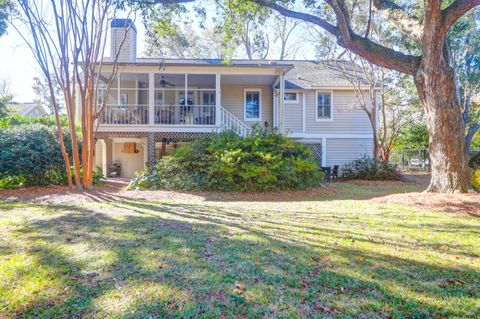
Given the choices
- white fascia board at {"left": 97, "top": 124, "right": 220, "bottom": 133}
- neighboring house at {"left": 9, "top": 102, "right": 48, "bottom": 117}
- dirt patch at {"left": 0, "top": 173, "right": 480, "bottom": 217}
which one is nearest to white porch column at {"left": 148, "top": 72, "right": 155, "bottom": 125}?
white fascia board at {"left": 97, "top": 124, "right": 220, "bottom": 133}

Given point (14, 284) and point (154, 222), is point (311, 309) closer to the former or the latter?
point (14, 284)

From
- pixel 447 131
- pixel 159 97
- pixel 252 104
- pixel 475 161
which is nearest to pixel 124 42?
pixel 159 97

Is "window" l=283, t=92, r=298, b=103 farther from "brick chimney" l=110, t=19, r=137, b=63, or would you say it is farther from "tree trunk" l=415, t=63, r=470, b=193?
"tree trunk" l=415, t=63, r=470, b=193

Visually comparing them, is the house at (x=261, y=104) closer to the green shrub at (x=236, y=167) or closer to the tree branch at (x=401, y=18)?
the green shrub at (x=236, y=167)

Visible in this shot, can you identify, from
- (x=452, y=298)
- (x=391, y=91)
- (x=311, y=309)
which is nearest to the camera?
(x=311, y=309)

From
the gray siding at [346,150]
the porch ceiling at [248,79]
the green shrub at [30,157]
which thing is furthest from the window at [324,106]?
the green shrub at [30,157]

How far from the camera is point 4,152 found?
992cm

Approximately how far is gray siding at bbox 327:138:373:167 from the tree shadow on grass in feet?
39.5

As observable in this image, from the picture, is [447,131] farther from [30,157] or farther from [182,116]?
[30,157]

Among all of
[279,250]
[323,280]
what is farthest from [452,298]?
[279,250]

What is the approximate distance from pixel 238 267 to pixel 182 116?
1146 centimetres

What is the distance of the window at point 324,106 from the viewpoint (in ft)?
52.8

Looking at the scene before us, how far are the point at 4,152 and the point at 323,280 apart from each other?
36.1 ft

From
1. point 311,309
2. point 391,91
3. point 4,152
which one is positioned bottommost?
point 311,309
